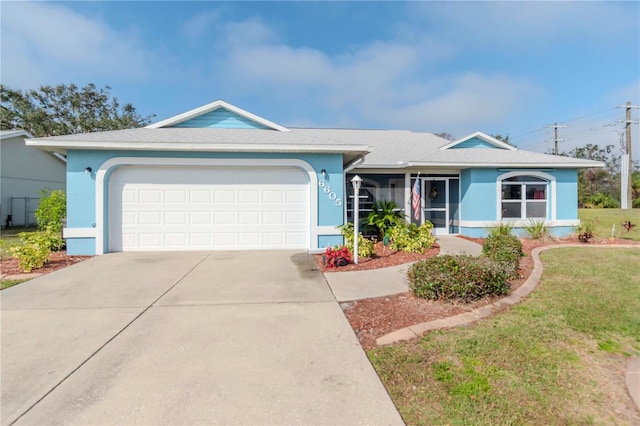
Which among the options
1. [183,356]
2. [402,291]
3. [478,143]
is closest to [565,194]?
[478,143]

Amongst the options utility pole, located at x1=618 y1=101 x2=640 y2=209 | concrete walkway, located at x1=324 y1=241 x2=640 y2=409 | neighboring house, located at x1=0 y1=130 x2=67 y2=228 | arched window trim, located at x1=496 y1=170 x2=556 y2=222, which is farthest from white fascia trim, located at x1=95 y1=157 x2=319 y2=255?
utility pole, located at x1=618 y1=101 x2=640 y2=209

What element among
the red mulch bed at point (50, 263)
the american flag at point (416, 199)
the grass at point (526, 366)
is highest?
the american flag at point (416, 199)

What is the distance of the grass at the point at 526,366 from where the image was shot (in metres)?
2.52

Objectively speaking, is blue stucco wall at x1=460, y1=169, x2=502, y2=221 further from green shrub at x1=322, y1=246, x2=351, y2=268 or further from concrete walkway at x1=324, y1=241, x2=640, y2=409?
green shrub at x1=322, y1=246, x2=351, y2=268

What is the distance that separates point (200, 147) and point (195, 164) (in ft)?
2.11

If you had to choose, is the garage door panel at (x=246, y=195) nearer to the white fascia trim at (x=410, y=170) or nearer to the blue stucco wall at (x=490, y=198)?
the white fascia trim at (x=410, y=170)

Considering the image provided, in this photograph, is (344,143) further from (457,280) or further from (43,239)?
(43,239)

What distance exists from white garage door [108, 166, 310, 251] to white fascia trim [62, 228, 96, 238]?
45 centimetres

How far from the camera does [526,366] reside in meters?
3.13

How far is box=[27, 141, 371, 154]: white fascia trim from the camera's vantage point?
8385 millimetres

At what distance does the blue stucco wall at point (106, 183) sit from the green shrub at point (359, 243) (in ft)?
1.16

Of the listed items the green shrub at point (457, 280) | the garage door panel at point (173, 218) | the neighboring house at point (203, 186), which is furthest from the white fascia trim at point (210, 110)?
the green shrub at point (457, 280)

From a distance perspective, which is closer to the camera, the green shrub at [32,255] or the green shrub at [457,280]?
the green shrub at [457,280]

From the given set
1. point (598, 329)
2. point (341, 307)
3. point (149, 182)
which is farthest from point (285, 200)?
point (598, 329)
